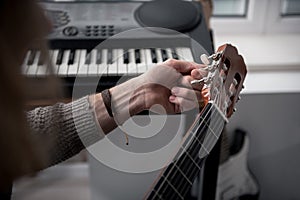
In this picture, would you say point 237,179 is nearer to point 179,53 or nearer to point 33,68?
point 179,53

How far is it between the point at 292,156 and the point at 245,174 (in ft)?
0.57

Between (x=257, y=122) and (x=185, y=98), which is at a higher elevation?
(x=185, y=98)

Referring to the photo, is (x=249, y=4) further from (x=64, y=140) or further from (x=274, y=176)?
(x=64, y=140)

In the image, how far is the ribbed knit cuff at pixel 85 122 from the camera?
114 centimetres

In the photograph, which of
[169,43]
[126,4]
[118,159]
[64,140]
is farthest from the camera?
[118,159]

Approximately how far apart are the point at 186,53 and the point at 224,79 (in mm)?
330

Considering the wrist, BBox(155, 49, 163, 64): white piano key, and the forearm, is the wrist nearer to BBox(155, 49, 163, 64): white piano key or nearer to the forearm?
the forearm

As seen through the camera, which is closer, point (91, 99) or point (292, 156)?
point (91, 99)

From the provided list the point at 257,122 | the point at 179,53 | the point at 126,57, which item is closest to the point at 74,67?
the point at 126,57

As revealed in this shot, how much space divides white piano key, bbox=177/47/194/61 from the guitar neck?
308mm

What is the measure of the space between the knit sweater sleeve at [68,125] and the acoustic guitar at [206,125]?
243mm

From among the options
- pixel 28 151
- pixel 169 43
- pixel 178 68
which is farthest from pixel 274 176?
pixel 28 151

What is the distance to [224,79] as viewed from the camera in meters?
1.00

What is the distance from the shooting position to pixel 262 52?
1791 millimetres
